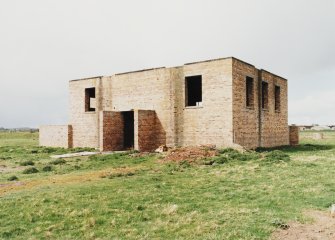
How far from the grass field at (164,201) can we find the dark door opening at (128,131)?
1003cm

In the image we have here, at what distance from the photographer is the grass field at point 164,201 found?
682cm

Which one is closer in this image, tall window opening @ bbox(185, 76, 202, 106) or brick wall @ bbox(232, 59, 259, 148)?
brick wall @ bbox(232, 59, 259, 148)

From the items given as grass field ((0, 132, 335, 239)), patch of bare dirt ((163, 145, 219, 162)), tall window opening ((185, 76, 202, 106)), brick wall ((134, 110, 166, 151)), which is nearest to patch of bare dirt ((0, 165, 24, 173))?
grass field ((0, 132, 335, 239))

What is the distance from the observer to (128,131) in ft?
81.7

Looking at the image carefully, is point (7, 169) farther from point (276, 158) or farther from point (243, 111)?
point (243, 111)

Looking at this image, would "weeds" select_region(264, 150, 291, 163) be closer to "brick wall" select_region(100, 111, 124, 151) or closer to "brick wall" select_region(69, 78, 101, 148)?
"brick wall" select_region(100, 111, 124, 151)

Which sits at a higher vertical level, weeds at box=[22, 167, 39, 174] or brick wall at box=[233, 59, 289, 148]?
brick wall at box=[233, 59, 289, 148]

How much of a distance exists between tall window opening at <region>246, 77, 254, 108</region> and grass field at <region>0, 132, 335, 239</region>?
9285mm

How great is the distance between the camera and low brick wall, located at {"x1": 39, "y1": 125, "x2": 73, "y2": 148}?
91.3 feet

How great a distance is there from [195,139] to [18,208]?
14.4 meters

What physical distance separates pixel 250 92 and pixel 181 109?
476cm

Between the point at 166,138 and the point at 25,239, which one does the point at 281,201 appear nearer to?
the point at 25,239

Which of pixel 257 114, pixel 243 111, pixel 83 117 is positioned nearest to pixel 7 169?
pixel 83 117

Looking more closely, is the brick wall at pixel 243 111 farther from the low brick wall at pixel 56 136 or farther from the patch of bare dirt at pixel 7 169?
the low brick wall at pixel 56 136
